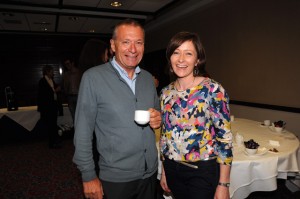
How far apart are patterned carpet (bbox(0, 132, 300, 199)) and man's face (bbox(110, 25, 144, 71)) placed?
86.0 inches

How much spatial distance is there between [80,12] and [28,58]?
3.62m

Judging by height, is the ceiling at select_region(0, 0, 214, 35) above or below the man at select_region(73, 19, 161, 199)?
above

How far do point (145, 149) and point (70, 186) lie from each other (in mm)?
2242

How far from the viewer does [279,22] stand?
338 cm

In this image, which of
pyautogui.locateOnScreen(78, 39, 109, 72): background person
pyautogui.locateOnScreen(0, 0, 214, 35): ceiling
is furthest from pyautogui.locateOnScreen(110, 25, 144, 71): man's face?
pyautogui.locateOnScreen(0, 0, 214, 35): ceiling

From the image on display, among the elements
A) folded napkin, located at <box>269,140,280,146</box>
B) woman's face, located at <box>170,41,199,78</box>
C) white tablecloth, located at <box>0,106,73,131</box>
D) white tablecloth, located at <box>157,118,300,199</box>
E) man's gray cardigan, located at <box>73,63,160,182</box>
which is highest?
woman's face, located at <box>170,41,199,78</box>

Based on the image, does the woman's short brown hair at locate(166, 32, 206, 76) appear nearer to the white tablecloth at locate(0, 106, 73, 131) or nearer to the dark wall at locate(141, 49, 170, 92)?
the white tablecloth at locate(0, 106, 73, 131)

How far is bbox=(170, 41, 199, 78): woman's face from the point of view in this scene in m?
1.34

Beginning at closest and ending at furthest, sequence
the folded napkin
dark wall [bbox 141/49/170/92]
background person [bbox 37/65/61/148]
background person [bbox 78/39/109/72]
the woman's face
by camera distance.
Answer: the woman's face → background person [bbox 78/39/109/72] → the folded napkin → background person [bbox 37/65/61/148] → dark wall [bbox 141/49/170/92]

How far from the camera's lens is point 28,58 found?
25.7ft

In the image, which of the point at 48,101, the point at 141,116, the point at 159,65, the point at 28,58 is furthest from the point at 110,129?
the point at 28,58

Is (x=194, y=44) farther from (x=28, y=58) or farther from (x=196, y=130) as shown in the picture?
(x=28, y=58)

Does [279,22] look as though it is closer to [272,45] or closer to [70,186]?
[272,45]

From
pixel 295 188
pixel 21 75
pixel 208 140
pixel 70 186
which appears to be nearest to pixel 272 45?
pixel 295 188
